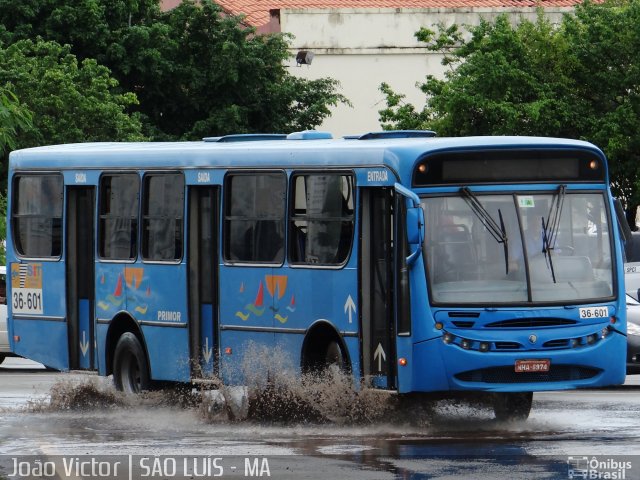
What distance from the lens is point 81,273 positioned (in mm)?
18469

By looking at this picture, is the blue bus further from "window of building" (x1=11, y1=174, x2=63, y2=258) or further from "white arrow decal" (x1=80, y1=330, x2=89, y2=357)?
"window of building" (x1=11, y1=174, x2=63, y2=258)

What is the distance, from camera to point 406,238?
14281 millimetres

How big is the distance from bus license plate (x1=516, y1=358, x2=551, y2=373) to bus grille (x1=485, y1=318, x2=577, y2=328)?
294 millimetres

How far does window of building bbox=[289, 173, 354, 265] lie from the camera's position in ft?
49.2

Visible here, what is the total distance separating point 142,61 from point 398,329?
110 ft

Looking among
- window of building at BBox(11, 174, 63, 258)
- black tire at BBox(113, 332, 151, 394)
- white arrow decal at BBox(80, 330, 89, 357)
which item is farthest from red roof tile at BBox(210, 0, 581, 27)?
black tire at BBox(113, 332, 151, 394)

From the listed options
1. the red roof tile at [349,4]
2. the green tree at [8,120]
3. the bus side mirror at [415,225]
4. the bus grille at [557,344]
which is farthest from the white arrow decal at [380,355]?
the red roof tile at [349,4]

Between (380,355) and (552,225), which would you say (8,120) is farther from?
(552,225)

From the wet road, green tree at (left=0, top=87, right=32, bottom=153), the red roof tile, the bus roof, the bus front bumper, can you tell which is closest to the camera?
the wet road

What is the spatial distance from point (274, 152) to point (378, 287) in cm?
199

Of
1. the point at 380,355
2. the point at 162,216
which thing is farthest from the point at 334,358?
the point at 162,216

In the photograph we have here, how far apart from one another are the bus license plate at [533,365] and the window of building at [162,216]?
4.23 meters

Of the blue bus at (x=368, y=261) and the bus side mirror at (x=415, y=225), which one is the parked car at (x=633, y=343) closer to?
the blue bus at (x=368, y=261)

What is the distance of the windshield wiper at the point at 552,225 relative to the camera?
14.4 meters
